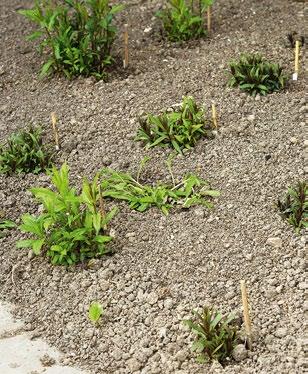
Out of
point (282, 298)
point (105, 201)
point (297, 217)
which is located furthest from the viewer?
point (105, 201)

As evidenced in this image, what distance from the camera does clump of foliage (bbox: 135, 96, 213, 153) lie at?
206 inches

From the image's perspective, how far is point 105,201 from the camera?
495 centimetres

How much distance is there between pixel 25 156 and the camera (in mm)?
5211

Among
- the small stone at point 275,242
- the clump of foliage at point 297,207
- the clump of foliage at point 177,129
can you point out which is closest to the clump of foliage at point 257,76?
the clump of foliage at point 177,129

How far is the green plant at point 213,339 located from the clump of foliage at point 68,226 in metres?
0.83

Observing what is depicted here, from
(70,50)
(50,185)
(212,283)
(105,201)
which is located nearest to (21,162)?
(50,185)

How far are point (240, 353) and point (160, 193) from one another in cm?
125

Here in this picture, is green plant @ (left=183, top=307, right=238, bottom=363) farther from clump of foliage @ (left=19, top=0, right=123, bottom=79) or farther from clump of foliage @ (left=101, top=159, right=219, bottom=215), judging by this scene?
clump of foliage @ (left=19, top=0, right=123, bottom=79)

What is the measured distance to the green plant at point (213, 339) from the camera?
3.96 meters

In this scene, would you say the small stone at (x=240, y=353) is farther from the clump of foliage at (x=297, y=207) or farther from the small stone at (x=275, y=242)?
the clump of foliage at (x=297, y=207)

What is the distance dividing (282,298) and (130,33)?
9.83ft

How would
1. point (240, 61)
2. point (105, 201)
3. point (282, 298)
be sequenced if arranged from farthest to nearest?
point (240, 61) → point (105, 201) → point (282, 298)

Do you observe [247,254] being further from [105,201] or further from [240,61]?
[240,61]

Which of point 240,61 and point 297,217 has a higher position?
point 240,61
